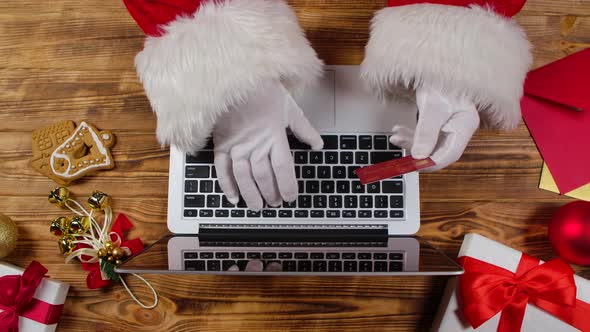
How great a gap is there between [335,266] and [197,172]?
0.27 meters

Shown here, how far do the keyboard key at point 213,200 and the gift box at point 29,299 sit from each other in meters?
0.26

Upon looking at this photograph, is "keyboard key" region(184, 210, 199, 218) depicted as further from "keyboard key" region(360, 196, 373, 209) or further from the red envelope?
the red envelope

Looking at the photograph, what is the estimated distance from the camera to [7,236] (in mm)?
684

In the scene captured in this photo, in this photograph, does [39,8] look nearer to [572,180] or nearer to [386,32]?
[386,32]

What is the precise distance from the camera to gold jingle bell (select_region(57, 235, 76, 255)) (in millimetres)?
708

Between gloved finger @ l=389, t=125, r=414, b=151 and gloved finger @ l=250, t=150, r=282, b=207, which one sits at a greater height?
gloved finger @ l=389, t=125, r=414, b=151

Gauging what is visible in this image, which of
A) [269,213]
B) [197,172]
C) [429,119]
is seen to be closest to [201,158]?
[197,172]

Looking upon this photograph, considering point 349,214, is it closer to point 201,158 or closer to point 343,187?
point 343,187

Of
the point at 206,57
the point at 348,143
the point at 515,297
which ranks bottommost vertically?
the point at 515,297

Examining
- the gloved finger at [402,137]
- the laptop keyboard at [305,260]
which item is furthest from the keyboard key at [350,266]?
the gloved finger at [402,137]

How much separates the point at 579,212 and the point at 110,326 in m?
0.75

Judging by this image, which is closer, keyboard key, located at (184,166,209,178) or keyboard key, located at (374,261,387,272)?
keyboard key, located at (374,261,387,272)

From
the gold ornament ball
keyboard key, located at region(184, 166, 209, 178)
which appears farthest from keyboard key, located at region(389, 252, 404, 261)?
the gold ornament ball

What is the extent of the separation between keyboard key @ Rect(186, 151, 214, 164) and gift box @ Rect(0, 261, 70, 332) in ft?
0.90
